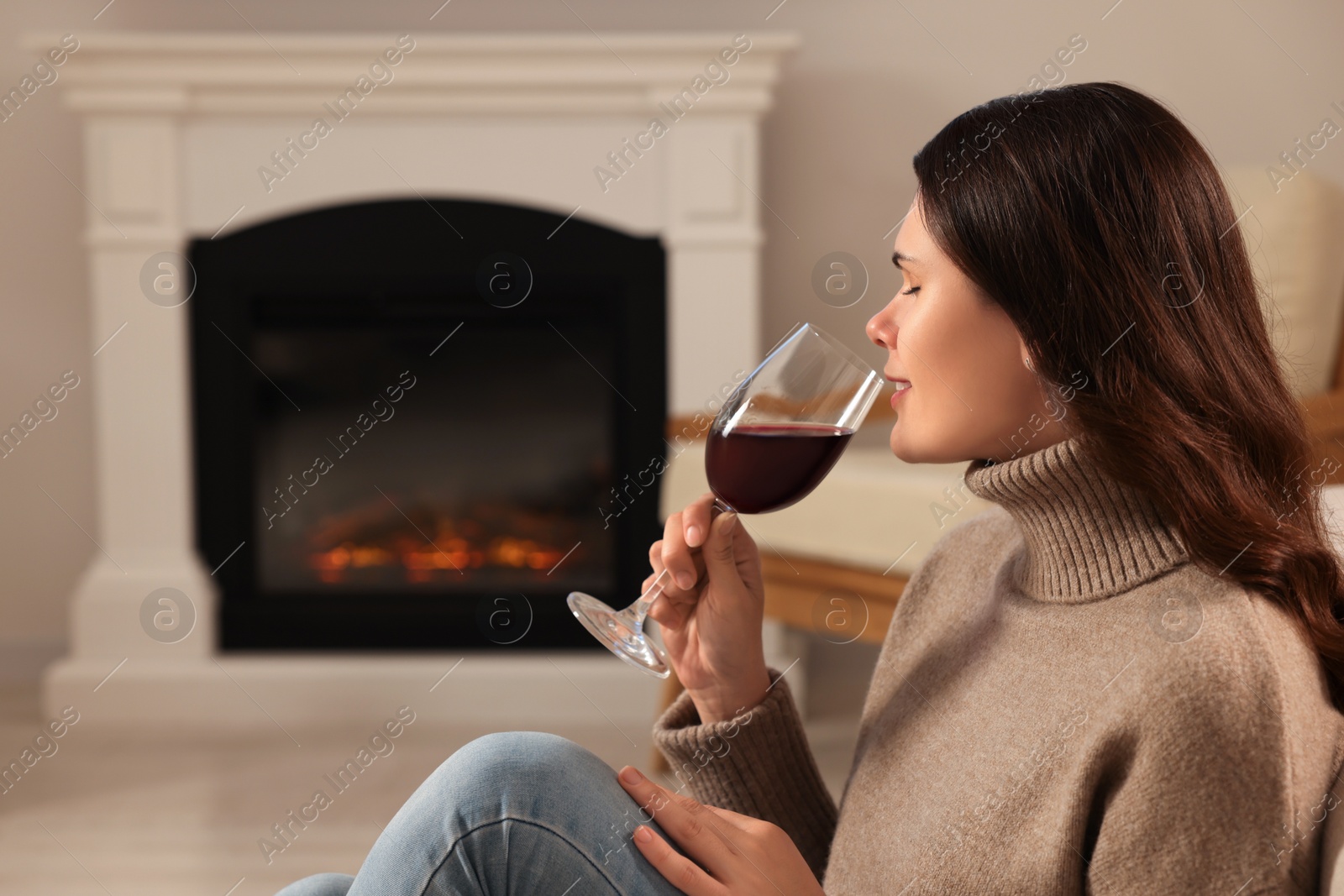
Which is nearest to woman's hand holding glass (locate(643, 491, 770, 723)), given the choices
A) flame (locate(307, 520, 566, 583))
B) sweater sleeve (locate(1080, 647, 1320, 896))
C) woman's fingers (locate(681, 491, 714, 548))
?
woman's fingers (locate(681, 491, 714, 548))

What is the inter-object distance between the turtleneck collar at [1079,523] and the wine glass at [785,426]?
0.36ft

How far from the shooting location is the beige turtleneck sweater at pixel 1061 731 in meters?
0.63

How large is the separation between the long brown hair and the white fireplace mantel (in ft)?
6.27

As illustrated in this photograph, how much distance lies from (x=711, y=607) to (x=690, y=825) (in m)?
0.21

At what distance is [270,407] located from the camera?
113 inches

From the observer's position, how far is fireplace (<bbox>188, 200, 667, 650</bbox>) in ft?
8.97

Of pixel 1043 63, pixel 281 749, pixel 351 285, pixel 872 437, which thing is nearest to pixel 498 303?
pixel 351 285

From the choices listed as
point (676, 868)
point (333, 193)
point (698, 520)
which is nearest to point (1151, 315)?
point (698, 520)

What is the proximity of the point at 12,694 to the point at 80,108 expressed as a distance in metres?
1.44

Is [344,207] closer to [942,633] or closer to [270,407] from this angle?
[270,407]

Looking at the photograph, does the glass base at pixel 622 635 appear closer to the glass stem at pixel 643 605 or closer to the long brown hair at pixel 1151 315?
the glass stem at pixel 643 605

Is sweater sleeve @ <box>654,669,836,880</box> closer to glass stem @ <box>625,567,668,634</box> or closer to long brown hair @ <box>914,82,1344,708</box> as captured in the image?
glass stem @ <box>625,567,668,634</box>

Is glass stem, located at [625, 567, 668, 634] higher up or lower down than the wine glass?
lower down

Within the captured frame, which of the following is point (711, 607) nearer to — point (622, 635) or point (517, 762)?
point (622, 635)
